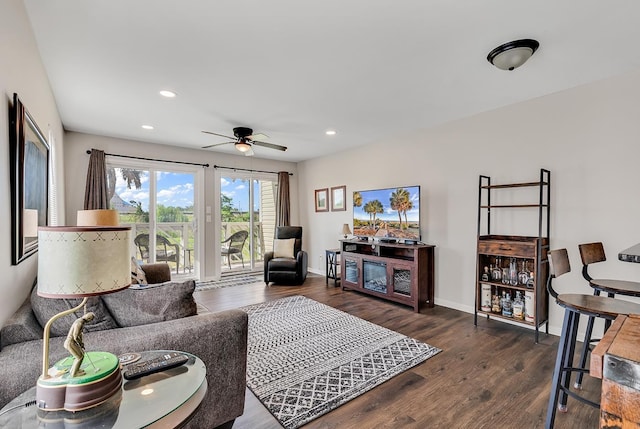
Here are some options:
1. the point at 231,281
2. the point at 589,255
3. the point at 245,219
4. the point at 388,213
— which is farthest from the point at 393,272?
the point at 245,219

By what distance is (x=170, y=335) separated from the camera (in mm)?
1452

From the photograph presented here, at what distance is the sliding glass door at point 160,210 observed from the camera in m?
4.91

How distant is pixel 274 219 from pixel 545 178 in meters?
Answer: 4.72

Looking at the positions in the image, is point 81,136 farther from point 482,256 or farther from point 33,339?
point 482,256

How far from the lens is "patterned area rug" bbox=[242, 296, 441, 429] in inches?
77.9

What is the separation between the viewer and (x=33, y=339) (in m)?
1.33

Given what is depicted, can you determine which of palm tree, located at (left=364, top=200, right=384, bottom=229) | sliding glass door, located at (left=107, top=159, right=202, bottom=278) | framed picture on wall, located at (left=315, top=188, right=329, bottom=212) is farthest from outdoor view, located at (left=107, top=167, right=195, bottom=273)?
palm tree, located at (left=364, top=200, right=384, bottom=229)

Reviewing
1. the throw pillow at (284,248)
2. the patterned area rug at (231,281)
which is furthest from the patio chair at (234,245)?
the throw pillow at (284,248)

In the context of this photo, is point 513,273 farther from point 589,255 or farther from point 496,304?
point 589,255

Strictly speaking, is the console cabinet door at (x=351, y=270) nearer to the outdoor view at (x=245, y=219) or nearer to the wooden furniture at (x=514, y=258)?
the wooden furniture at (x=514, y=258)

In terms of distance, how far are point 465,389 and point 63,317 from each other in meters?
2.46

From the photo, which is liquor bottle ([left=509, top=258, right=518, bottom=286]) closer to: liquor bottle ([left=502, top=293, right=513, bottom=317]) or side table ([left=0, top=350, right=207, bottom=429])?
liquor bottle ([left=502, top=293, right=513, bottom=317])

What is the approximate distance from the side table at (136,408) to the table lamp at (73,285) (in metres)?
0.03

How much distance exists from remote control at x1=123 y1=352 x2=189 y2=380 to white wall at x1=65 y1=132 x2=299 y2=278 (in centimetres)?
434
